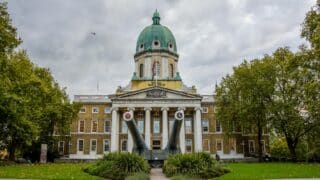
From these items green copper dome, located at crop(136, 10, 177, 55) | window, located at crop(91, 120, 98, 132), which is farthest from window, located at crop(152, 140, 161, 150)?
green copper dome, located at crop(136, 10, 177, 55)

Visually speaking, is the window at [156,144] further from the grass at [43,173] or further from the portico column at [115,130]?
the grass at [43,173]

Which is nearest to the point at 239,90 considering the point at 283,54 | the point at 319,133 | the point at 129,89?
the point at 283,54

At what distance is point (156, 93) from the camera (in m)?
60.0

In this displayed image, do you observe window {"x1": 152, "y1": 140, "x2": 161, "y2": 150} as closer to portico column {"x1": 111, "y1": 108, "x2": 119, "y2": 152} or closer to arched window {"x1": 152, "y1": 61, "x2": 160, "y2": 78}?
portico column {"x1": 111, "y1": 108, "x2": 119, "y2": 152}

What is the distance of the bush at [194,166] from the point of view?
66.4 ft

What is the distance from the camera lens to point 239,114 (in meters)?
46.5

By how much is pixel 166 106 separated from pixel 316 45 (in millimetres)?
34606

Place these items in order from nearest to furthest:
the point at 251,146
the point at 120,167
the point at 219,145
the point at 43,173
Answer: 1. the point at 120,167
2. the point at 43,173
3. the point at 219,145
4. the point at 251,146

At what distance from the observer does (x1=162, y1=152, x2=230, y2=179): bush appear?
20.2 metres

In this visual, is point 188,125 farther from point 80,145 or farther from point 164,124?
point 80,145

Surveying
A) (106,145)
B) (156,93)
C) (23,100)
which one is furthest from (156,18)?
(23,100)

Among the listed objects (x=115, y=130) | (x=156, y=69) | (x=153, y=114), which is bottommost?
(x=115, y=130)

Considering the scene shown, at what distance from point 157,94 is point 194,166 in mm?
39465

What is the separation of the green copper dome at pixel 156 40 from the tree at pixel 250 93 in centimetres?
2017
